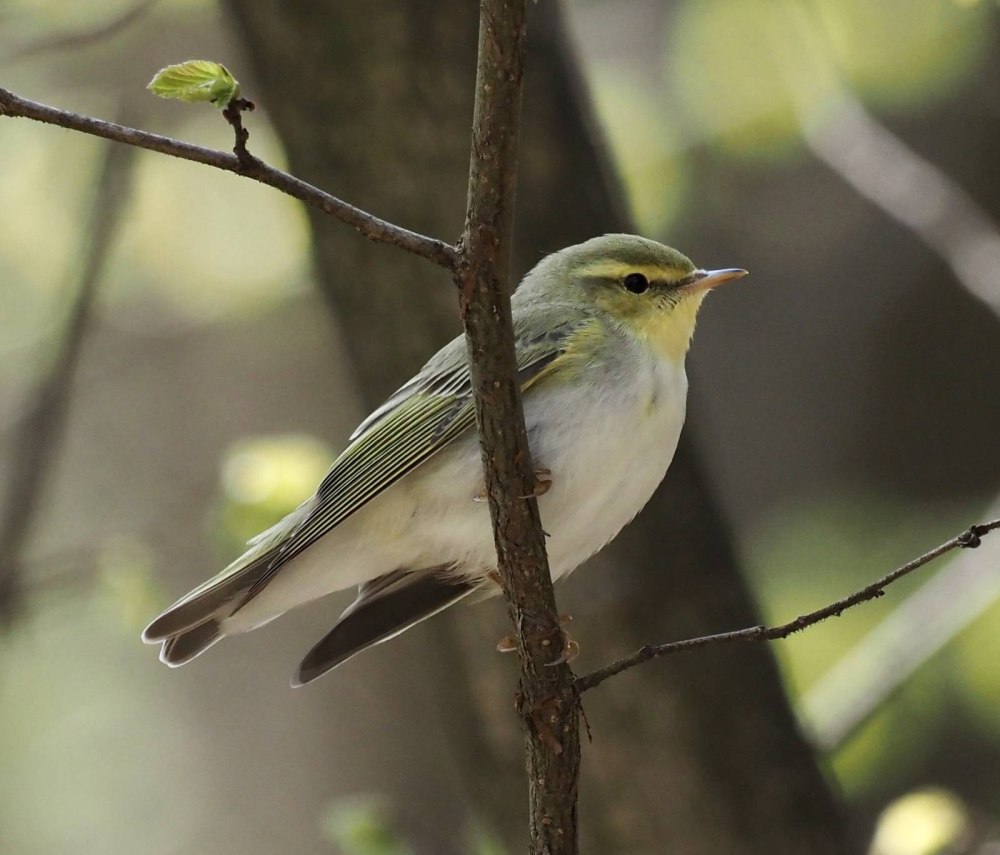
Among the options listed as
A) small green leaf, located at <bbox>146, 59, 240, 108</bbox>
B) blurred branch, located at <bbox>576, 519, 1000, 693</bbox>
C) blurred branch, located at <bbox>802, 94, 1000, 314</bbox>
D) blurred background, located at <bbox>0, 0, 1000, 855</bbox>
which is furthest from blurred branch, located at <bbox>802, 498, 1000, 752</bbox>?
small green leaf, located at <bbox>146, 59, 240, 108</bbox>

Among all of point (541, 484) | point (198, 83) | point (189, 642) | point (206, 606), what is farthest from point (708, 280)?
point (198, 83)

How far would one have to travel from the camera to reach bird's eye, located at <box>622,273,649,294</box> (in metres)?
3.22

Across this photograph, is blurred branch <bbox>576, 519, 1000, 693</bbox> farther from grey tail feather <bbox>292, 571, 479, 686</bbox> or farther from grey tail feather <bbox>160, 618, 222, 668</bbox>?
grey tail feather <bbox>160, 618, 222, 668</bbox>

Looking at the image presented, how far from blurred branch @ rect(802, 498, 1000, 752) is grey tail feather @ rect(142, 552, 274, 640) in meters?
1.89

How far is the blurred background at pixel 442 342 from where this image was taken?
12.7 feet

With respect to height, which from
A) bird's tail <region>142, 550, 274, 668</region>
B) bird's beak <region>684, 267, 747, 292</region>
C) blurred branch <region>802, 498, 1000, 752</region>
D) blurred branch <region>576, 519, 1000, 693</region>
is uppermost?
bird's beak <region>684, 267, 747, 292</region>

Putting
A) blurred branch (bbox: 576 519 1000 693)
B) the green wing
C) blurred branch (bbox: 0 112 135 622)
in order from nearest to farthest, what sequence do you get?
blurred branch (bbox: 576 519 1000 693), the green wing, blurred branch (bbox: 0 112 135 622)

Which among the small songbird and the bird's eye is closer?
the small songbird

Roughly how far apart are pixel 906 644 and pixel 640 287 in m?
1.50

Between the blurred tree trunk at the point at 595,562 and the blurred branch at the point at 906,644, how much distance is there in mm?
238

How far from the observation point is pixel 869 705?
3877mm

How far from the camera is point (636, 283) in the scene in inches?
128

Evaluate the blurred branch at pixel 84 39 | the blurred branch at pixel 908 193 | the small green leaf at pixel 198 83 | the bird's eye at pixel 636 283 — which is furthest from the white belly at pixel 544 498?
the blurred branch at pixel 84 39

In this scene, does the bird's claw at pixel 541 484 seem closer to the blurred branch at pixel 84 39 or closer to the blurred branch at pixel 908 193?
the blurred branch at pixel 908 193
